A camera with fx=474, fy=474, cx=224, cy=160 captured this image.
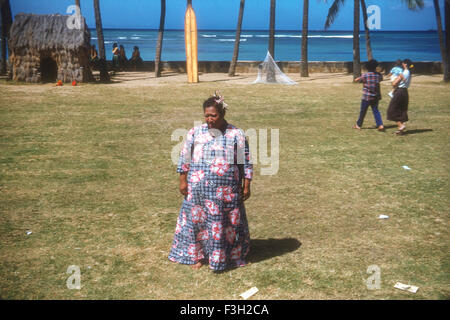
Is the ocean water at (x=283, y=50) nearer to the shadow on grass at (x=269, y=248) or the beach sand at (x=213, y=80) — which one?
the beach sand at (x=213, y=80)

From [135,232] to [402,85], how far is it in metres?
7.70

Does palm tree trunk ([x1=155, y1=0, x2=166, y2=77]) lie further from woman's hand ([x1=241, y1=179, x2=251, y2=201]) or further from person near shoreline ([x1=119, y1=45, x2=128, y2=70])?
woman's hand ([x1=241, y1=179, x2=251, y2=201])

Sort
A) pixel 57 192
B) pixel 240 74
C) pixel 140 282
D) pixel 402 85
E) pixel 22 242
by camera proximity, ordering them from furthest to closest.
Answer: pixel 240 74
pixel 402 85
pixel 57 192
pixel 22 242
pixel 140 282

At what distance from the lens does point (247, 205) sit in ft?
22.3

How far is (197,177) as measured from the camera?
4.64 meters

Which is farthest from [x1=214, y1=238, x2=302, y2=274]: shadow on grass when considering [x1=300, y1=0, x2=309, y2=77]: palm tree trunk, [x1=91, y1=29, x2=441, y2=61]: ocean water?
[x1=91, y1=29, x2=441, y2=61]: ocean water

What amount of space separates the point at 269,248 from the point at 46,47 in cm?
1743

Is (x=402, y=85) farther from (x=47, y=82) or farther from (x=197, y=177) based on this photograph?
(x=47, y=82)

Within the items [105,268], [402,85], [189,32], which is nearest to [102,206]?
[105,268]

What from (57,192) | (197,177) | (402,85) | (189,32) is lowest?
(57,192)

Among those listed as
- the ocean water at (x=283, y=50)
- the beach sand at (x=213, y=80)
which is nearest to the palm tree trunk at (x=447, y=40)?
the beach sand at (x=213, y=80)

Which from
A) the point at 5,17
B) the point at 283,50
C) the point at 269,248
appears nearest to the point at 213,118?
the point at 269,248

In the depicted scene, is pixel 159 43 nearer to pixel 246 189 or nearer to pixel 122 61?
pixel 122 61

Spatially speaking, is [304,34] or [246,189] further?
[304,34]
